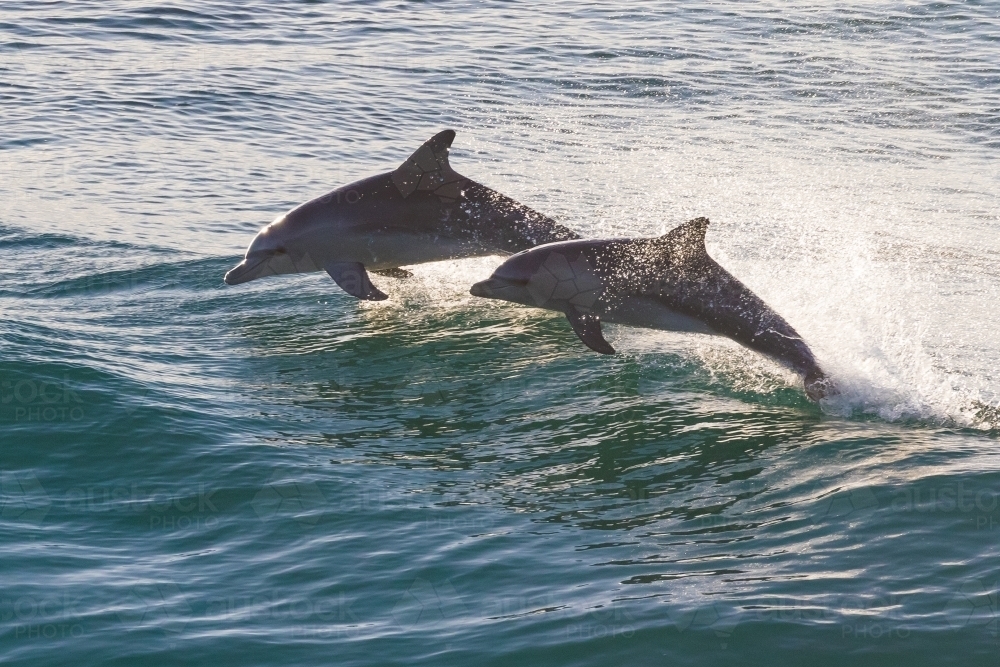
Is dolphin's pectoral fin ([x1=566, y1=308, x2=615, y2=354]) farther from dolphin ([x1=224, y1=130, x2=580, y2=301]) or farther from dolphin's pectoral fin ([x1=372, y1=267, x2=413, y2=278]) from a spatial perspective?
dolphin's pectoral fin ([x1=372, y1=267, x2=413, y2=278])

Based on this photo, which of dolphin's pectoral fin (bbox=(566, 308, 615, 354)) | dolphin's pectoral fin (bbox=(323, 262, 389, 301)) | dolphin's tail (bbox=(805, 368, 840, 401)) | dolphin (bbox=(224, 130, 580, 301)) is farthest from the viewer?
dolphin (bbox=(224, 130, 580, 301))

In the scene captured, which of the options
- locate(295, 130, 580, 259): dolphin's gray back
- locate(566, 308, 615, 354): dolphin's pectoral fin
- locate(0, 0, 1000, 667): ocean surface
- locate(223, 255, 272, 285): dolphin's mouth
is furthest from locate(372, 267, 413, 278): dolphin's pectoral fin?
locate(566, 308, 615, 354): dolphin's pectoral fin

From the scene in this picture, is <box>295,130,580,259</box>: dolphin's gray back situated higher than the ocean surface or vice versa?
<box>295,130,580,259</box>: dolphin's gray back

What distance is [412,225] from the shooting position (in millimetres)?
13156

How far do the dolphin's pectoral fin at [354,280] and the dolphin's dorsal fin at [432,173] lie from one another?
0.94m

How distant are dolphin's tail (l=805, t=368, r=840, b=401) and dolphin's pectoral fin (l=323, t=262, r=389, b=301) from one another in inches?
174

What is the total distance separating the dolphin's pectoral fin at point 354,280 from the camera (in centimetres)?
1295

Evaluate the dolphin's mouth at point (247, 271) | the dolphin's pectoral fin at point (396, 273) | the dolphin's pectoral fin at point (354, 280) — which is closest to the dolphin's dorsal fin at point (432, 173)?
the dolphin's pectoral fin at point (354, 280)

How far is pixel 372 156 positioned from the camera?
2150 cm

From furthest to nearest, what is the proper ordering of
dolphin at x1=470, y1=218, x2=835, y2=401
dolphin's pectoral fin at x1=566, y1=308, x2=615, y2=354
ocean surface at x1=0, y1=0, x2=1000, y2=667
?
dolphin at x1=470, y1=218, x2=835, y2=401 → dolphin's pectoral fin at x1=566, y1=308, x2=615, y2=354 → ocean surface at x1=0, y1=0, x2=1000, y2=667

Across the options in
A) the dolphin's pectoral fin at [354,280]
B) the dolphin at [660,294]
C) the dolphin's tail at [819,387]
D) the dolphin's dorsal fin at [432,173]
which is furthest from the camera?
the dolphin's pectoral fin at [354,280]

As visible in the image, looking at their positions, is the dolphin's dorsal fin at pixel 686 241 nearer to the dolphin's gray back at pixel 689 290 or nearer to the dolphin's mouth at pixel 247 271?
the dolphin's gray back at pixel 689 290

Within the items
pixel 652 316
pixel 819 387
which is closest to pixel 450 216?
pixel 652 316

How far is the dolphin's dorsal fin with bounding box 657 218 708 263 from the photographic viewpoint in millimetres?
11195
